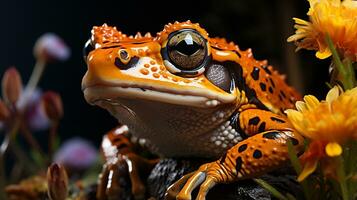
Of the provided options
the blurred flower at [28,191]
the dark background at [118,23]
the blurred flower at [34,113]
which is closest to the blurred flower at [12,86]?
the blurred flower at [28,191]

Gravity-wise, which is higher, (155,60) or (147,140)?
(155,60)

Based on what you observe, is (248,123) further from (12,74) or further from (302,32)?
(12,74)

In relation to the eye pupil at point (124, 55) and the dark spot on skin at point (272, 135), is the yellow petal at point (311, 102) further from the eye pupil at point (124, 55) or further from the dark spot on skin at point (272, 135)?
the eye pupil at point (124, 55)

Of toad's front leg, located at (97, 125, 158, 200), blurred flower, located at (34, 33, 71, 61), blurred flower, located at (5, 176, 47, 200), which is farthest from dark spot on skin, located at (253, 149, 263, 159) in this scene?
blurred flower, located at (34, 33, 71, 61)

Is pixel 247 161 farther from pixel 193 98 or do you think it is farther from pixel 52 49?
pixel 52 49

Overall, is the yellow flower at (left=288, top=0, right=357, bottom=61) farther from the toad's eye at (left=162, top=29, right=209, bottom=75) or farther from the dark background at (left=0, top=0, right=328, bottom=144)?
the dark background at (left=0, top=0, right=328, bottom=144)

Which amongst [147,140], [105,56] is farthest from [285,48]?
[105,56]

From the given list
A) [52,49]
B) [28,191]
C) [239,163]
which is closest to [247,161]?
[239,163]
